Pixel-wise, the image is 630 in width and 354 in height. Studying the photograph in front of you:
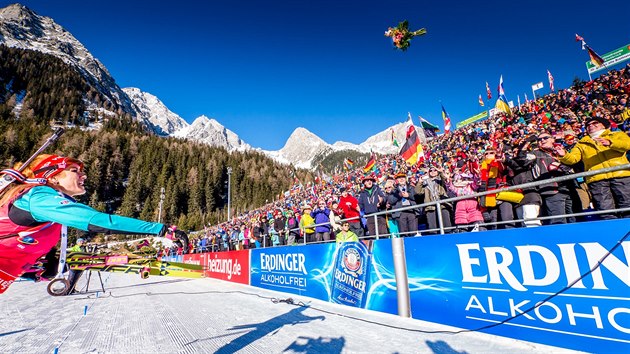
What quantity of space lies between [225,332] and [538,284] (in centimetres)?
401

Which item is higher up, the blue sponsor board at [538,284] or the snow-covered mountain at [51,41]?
the snow-covered mountain at [51,41]

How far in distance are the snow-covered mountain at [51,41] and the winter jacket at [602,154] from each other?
182459 millimetres

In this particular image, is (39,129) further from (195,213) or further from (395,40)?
(395,40)

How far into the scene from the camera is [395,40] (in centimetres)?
480

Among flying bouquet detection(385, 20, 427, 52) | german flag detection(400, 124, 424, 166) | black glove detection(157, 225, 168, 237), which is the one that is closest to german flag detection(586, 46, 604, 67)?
german flag detection(400, 124, 424, 166)

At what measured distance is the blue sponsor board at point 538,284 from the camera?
2.79 metres

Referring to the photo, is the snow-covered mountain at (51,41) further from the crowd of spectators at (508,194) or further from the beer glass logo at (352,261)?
the beer glass logo at (352,261)

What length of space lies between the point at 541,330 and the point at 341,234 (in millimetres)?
4413

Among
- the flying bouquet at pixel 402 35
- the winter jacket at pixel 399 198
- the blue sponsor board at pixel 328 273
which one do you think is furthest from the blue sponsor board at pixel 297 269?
the flying bouquet at pixel 402 35

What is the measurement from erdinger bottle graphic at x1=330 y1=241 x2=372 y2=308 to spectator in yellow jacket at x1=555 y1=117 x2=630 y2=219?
3.52 meters

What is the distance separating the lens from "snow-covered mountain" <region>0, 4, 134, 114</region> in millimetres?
146375

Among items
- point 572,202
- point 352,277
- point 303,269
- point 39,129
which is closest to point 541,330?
point 572,202

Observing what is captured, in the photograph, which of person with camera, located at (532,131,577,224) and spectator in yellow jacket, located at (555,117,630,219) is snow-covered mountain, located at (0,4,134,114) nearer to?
person with camera, located at (532,131,577,224)

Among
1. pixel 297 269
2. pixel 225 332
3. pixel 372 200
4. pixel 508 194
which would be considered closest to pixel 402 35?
pixel 508 194
